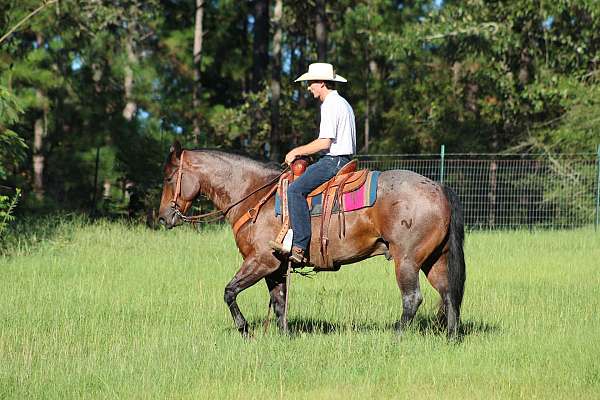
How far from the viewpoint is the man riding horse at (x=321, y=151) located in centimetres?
891

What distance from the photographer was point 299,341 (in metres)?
8.65

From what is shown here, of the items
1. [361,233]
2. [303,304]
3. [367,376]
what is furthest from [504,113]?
[367,376]

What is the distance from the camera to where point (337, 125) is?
353 inches

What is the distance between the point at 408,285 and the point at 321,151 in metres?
1.56

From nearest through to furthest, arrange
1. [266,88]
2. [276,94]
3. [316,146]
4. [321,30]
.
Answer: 1. [316,146]
2. [321,30]
3. [276,94]
4. [266,88]

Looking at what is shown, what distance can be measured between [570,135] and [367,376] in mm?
18138

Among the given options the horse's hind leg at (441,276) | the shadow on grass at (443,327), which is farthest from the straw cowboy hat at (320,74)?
the shadow on grass at (443,327)

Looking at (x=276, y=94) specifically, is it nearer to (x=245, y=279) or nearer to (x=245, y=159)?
(x=245, y=159)

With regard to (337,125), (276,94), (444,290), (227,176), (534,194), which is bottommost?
(444,290)

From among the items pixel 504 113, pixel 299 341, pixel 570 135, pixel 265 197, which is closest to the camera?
pixel 299 341

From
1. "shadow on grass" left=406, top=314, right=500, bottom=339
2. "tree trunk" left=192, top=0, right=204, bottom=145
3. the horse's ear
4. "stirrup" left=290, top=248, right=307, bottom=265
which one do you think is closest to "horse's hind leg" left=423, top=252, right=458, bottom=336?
"shadow on grass" left=406, top=314, right=500, bottom=339

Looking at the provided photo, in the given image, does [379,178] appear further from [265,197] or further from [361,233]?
[265,197]

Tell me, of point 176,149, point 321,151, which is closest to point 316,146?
point 321,151

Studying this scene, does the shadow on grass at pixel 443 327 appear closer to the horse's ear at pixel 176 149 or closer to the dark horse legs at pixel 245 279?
the dark horse legs at pixel 245 279
